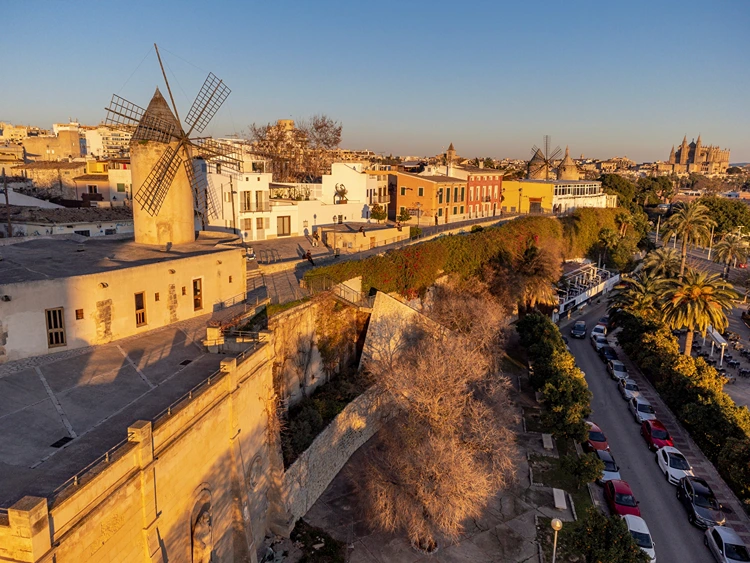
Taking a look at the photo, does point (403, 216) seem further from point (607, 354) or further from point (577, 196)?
point (577, 196)

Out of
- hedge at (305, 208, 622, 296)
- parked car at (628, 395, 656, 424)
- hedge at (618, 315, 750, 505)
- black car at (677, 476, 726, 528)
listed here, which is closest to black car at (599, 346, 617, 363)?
hedge at (618, 315, 750, 505)

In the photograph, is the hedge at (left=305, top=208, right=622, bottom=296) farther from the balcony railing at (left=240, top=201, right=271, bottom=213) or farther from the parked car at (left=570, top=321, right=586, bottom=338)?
the balcony railing at (left=240, top=201, right=271, bottom=213)

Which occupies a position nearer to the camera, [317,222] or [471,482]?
[471,482]

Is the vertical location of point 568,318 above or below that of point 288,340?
below

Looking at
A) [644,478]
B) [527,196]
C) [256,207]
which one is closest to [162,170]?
[256,207]

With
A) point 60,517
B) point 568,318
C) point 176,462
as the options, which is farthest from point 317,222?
point 60,517

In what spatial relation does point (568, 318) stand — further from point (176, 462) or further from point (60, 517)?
point (60, 517)

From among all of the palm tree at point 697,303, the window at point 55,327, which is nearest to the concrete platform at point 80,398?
the window at point 55,327
